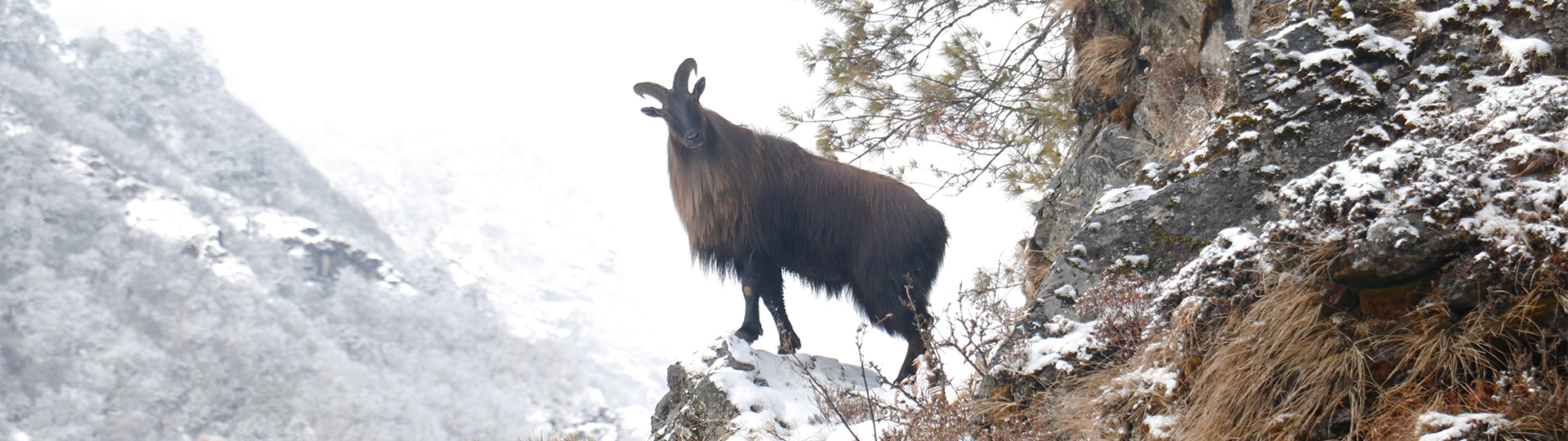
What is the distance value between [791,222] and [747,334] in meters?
0.66

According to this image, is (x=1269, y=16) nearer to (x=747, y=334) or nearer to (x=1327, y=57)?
(x=1327, y=57)

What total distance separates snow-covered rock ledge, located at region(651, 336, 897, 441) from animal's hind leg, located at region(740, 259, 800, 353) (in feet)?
0.76

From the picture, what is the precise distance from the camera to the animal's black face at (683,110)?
4984mm

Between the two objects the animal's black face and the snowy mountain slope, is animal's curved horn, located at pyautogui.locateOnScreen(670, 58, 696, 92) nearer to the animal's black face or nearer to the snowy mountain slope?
the animal's black face

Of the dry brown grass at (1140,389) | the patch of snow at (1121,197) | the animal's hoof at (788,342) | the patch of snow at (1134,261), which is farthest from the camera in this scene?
the animal's hoof at (788,342)

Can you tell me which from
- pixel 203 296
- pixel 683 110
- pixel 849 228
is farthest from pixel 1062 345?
pixel 203 296

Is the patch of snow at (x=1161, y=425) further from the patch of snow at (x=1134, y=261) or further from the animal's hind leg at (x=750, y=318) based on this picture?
the animal's hind leg at (x=750, y=318)

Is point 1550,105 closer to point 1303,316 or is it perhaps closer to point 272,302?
point 1303,316

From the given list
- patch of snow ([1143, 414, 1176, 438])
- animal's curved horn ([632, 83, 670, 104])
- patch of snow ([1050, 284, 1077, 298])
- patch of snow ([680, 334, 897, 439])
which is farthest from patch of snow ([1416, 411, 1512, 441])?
animal's curved horn ([632, 83, 670, 104])

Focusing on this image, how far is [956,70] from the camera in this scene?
6.34 m

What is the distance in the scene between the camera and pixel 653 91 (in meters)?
5.22

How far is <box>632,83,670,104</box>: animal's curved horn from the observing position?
5.17 m

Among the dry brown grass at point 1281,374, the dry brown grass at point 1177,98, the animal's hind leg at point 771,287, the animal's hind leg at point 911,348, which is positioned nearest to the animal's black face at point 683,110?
the animal's hind leg at point 771,287

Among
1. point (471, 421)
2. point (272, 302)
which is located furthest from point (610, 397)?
point (272, 302)
